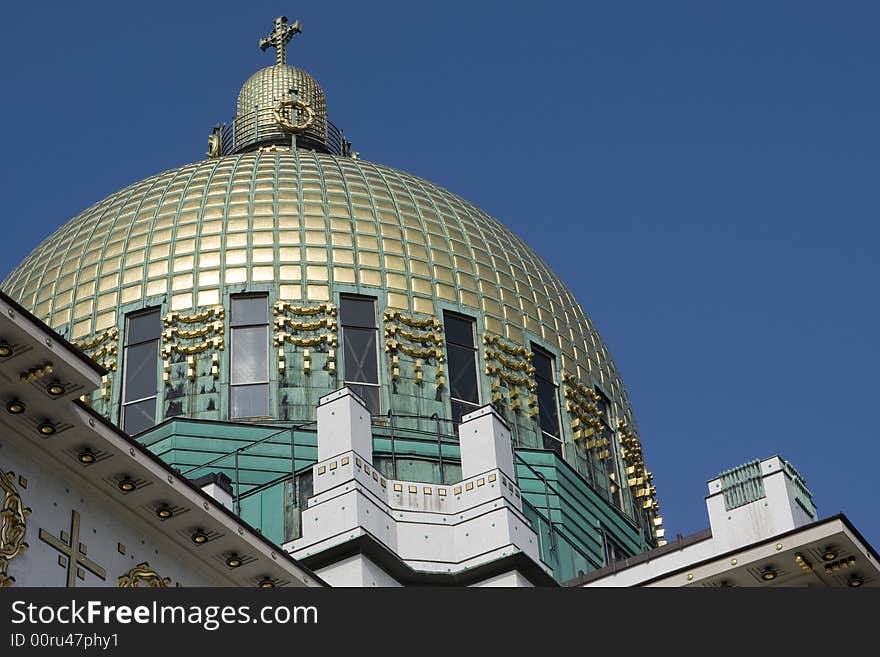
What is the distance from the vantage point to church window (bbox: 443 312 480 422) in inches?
1852

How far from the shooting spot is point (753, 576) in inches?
1305

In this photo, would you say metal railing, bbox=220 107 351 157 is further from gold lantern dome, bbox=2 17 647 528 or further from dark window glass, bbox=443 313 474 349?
dark window glass, bbox=443 313 474 349

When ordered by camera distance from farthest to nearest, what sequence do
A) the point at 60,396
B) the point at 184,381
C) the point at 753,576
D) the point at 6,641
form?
the point at 184,381, the point at 753,576, the point at 60,396, the point at 6,641

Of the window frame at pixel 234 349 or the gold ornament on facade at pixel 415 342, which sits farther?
the gold ornament on facade at pixel 415 342

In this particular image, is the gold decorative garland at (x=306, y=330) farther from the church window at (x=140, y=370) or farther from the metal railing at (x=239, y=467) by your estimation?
the church window at (x=140, y=370)

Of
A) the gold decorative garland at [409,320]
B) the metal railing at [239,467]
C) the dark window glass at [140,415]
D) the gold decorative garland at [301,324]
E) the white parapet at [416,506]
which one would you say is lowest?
the white parapet at [416,506]

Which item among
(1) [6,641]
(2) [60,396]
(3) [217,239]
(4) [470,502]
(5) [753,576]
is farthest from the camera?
(3) [217,239]

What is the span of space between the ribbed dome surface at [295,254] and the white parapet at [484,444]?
7148 millimetres

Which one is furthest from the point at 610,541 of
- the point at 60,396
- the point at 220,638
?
the point at 220,638

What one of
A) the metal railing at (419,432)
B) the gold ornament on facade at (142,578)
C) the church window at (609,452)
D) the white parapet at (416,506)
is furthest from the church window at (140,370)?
the gold ornament on facade at (142,578)

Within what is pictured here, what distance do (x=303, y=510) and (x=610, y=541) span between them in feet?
28.5

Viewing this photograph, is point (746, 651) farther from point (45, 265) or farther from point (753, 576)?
point (45, 265)

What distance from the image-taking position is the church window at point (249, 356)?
4619 cm

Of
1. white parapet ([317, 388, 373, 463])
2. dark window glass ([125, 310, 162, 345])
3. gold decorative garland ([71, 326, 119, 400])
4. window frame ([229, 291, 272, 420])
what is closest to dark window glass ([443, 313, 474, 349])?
window frame ([229, 291, 272, 420])
